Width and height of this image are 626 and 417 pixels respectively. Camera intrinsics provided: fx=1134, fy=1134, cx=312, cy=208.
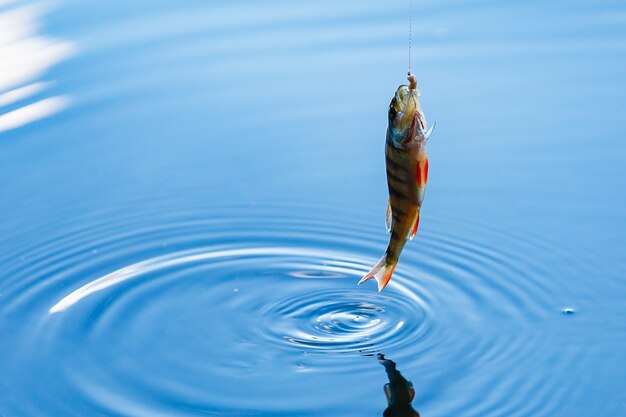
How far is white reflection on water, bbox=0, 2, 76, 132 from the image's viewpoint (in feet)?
21.9

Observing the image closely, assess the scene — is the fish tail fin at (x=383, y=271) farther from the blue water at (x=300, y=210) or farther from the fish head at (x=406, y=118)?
the fish head at (x=406, y=118)

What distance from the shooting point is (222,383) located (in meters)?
4.22

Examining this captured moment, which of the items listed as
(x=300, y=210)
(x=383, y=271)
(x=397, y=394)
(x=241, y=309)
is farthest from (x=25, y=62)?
(x=397, y=394)

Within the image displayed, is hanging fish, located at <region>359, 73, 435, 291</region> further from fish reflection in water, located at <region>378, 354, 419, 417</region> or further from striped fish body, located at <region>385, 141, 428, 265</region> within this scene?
fish reflection in water, located at <region>378, 354, 419, 417</region>

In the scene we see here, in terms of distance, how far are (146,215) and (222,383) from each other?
5.09 feet

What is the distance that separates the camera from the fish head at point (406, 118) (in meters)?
3.66

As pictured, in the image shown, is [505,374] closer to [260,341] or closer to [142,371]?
[260,341]

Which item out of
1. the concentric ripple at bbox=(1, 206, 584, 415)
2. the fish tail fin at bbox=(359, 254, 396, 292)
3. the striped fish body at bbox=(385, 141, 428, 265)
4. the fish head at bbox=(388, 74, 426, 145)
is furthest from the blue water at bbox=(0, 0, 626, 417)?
the fish head at bbox=(388, 74, 426, 145)

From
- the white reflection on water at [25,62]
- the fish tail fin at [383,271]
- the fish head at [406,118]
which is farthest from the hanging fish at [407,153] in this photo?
the white reflection on water at [25,62]

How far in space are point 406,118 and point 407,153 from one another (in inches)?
4.5

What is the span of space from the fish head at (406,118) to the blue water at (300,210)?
978mm

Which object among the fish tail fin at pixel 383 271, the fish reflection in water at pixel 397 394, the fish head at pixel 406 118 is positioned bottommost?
the fish reflection in water at pixel 397 394

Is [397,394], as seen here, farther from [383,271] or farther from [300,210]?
[300,210]

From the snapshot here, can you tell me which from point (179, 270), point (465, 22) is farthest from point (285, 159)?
point (465, 22)
